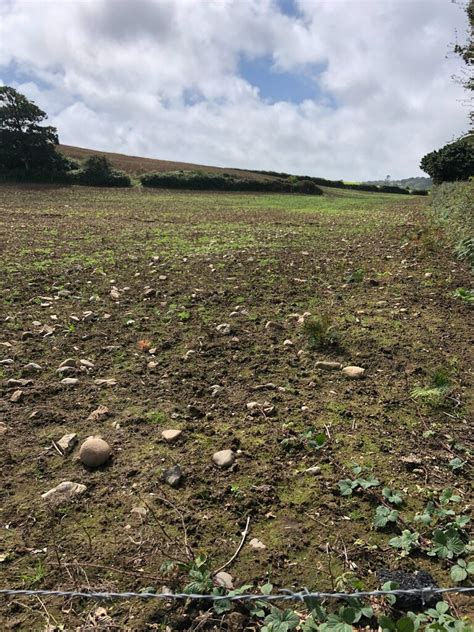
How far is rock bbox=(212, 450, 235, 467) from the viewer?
10.1 feet

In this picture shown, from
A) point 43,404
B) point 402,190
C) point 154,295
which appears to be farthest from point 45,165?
point 402,190

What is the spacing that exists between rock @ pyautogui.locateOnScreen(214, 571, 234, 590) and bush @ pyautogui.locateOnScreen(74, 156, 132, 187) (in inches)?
1575

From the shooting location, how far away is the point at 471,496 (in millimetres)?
2715

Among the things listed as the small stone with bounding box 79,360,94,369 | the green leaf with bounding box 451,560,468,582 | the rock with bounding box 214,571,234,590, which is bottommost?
the rock with bounding box 214,571,234,590

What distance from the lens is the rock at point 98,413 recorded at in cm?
362

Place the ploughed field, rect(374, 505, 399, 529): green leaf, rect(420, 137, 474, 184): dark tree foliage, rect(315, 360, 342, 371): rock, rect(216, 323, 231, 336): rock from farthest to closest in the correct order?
rect(420, 137, 474, 184): dark tree foliage
rect(216, 323, 231, 336): rock
rect(315, 360, 342, 371): rock
rect(374, 505, 399, 529): green leaf
the ploughed field

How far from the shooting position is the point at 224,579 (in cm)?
225

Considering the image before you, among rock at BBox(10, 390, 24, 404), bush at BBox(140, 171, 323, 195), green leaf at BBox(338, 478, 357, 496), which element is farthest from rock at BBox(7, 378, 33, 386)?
bush at BBox(140, 171, 323, 195)

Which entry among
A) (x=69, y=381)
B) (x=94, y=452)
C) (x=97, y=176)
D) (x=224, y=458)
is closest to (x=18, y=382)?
(x=69, y=381)

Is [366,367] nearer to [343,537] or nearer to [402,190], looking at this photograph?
[343,537]

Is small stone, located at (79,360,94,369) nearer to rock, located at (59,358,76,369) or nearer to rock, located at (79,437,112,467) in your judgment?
rock, located at (59,358,76,369)

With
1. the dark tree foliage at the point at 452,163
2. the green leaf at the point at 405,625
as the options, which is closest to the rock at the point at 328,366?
the green leaf at the point at 405,625

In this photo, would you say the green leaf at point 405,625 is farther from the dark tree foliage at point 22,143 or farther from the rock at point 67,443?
the dark tree foliage at point 22,143

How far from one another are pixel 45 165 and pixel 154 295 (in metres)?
38.0
